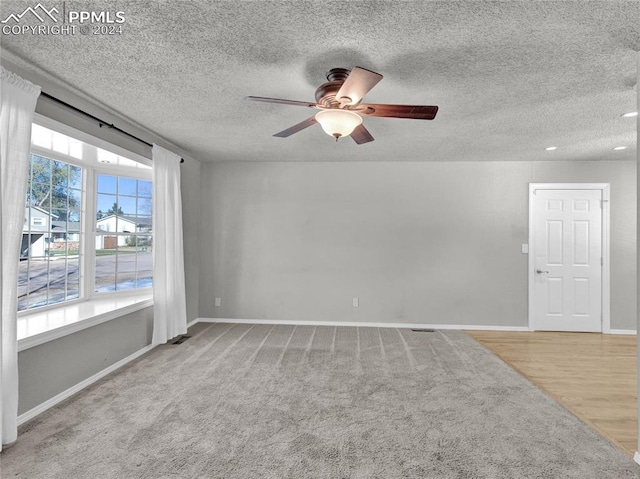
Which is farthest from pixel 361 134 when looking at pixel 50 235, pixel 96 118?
pixel 50 235

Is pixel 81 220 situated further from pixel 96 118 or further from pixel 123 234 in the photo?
pixel 96 118

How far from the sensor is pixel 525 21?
67.8 inches

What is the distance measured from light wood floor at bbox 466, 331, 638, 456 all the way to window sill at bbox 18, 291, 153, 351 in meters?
3.96

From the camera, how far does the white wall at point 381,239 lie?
478cm

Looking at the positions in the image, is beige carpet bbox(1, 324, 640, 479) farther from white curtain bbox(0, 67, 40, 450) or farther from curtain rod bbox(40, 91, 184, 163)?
curtain rod bbox(40, 91, 184, 163)

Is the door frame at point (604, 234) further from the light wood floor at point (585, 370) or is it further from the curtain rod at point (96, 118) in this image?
the curtain rod at point (96, 118)

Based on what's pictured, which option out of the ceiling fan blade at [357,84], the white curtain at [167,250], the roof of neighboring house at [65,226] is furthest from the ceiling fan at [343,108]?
the roof of neighboring house at [65,226]

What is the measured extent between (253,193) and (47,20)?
3354 millimetres

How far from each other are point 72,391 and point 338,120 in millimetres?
2966

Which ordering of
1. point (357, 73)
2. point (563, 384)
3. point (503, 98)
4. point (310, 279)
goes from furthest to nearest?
point (310, 279), point (563, 384), point (503, 98), point (357, 73)

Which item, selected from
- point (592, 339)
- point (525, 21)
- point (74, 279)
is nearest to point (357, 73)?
point (525, 21)

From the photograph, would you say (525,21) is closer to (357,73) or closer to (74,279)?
(357,73)

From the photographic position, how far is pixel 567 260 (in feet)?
15.4

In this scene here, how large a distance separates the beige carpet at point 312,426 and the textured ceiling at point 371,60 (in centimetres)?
242
